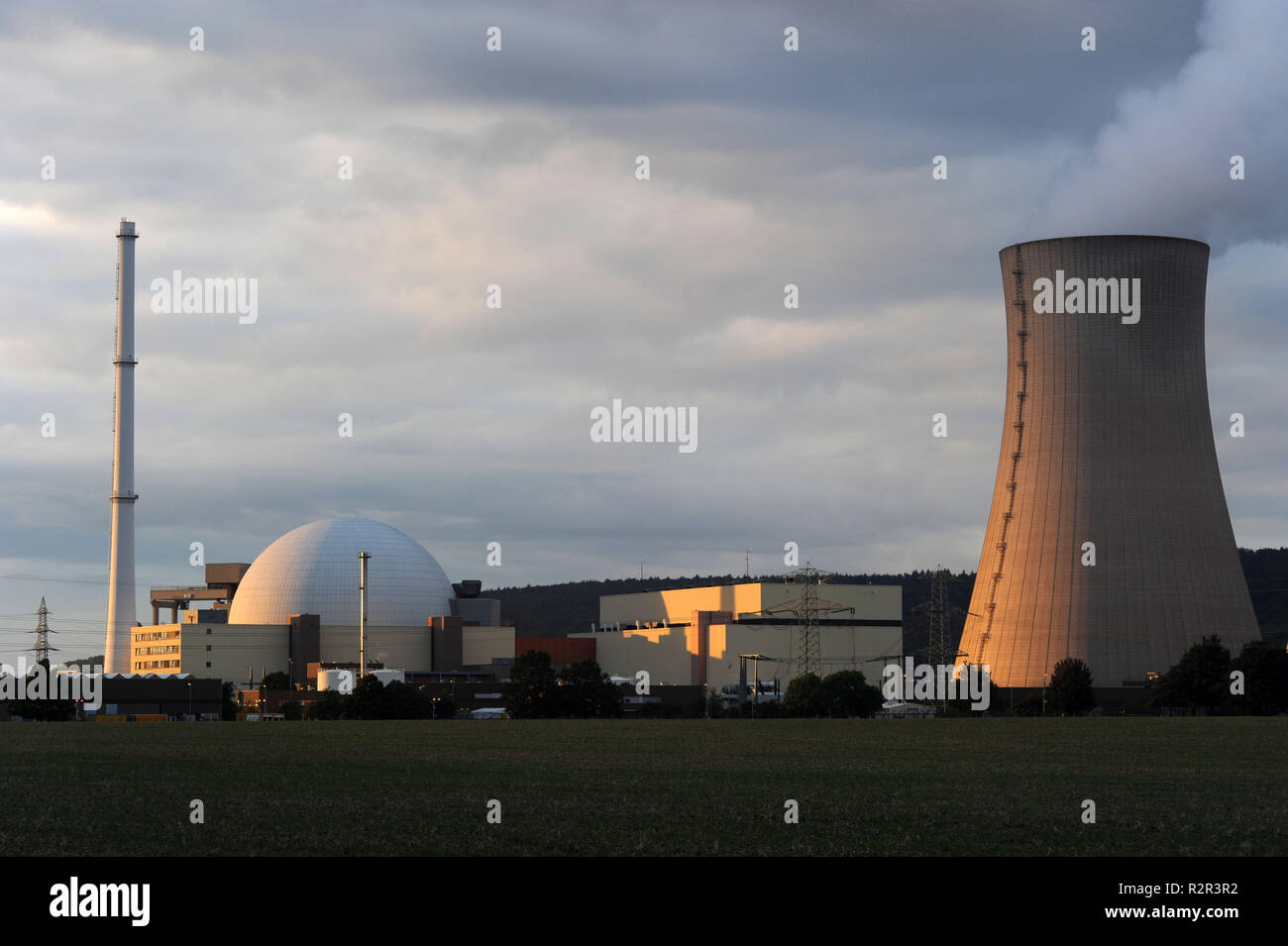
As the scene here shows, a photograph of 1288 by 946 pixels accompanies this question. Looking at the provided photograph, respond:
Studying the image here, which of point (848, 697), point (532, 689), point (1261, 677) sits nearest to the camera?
point (1261, 677)

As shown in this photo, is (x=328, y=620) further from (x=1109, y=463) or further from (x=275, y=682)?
(x=1109, y=463)

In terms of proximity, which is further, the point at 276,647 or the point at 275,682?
the point at 276,647

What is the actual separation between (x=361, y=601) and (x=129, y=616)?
65.5 ft

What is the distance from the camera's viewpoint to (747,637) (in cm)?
12481

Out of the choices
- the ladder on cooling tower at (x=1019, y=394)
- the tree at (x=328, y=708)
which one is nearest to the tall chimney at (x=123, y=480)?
the tree at (x=328, y=708)

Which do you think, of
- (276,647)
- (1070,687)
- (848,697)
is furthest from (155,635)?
(1070,687)

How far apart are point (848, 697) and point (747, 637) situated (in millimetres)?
47150

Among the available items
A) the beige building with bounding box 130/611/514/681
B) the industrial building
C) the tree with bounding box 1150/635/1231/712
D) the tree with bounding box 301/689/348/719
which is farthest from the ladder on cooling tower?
the beige building with bounding box 130/611/514/681

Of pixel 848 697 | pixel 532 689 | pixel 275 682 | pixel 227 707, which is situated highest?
pixel 532 689

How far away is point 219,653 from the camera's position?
424ft

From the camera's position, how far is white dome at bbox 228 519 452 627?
13475cm
